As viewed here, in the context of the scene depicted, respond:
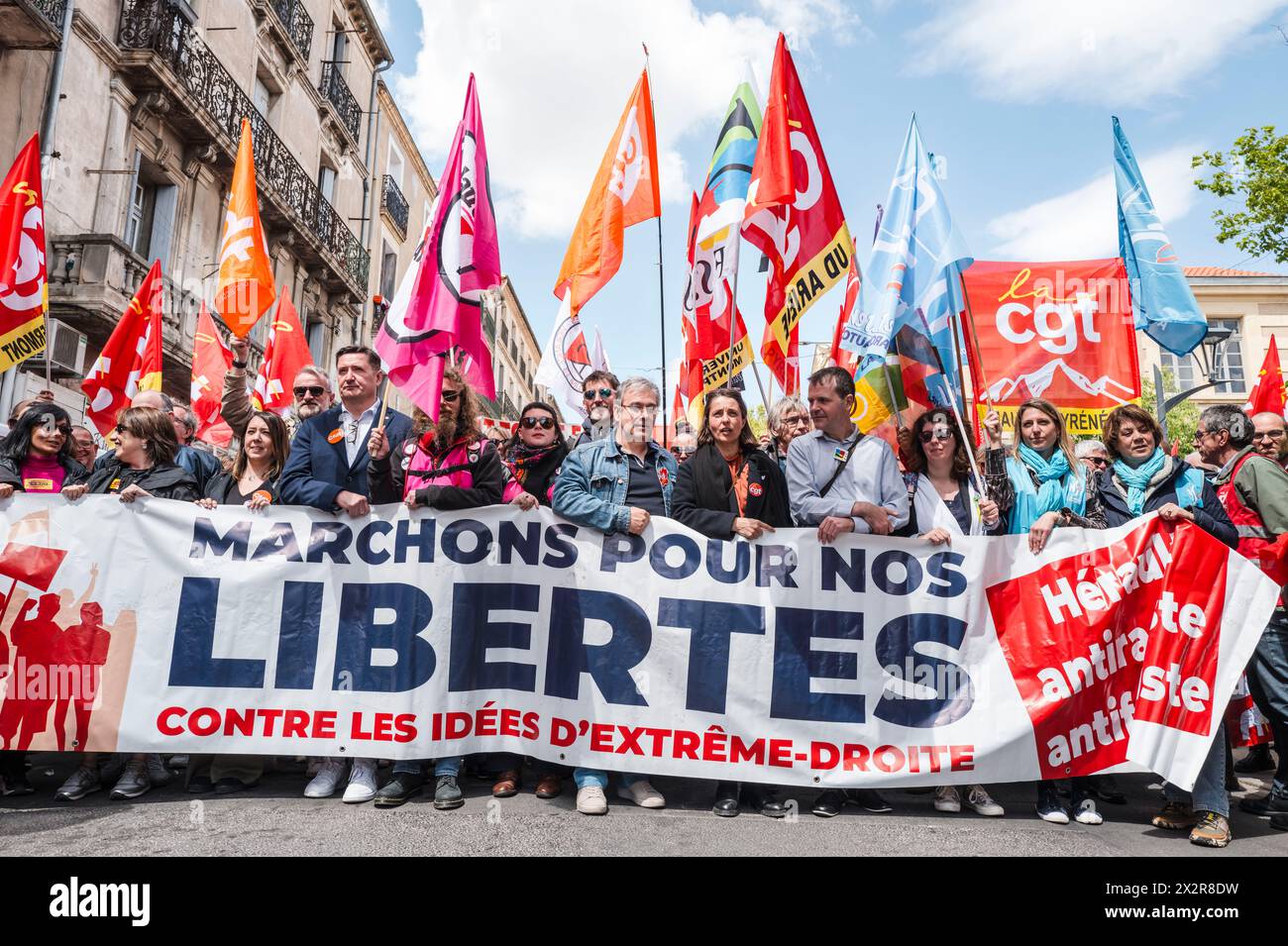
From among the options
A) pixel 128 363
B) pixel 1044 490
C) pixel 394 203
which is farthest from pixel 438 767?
pixel 394 203

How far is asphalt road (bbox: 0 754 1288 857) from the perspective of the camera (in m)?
3.44

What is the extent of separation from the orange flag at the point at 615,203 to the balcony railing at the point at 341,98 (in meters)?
18.5

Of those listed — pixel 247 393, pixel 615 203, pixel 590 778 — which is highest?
pixel 615 203

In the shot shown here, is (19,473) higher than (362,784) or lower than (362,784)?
higher

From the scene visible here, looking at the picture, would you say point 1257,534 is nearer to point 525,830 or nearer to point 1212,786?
point 1212,786

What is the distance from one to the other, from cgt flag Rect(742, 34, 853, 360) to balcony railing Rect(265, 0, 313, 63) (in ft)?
58.3

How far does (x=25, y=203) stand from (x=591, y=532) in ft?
17.4

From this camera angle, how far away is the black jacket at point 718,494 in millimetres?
4426

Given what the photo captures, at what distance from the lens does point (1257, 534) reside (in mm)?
4562

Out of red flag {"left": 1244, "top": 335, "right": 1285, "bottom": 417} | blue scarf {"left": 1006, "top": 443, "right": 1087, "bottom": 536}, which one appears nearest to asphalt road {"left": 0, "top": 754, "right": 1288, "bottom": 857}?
blue scarf {"left": 1006, "top": 443, "right": 1087, "bottom": 536}

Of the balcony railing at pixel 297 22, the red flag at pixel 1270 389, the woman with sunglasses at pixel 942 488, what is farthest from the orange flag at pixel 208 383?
the balcony railing at pixel 297 22

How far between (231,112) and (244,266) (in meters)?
11.8

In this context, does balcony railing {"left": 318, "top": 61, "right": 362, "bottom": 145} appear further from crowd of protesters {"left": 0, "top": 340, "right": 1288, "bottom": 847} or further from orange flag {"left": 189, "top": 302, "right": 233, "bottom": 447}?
crowd of protesters {"left": 0, "top": 340, "right": 1288, "bottom": 847}

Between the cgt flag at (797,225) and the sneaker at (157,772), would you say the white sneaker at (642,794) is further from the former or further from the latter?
the cgt flag at (797,225)
